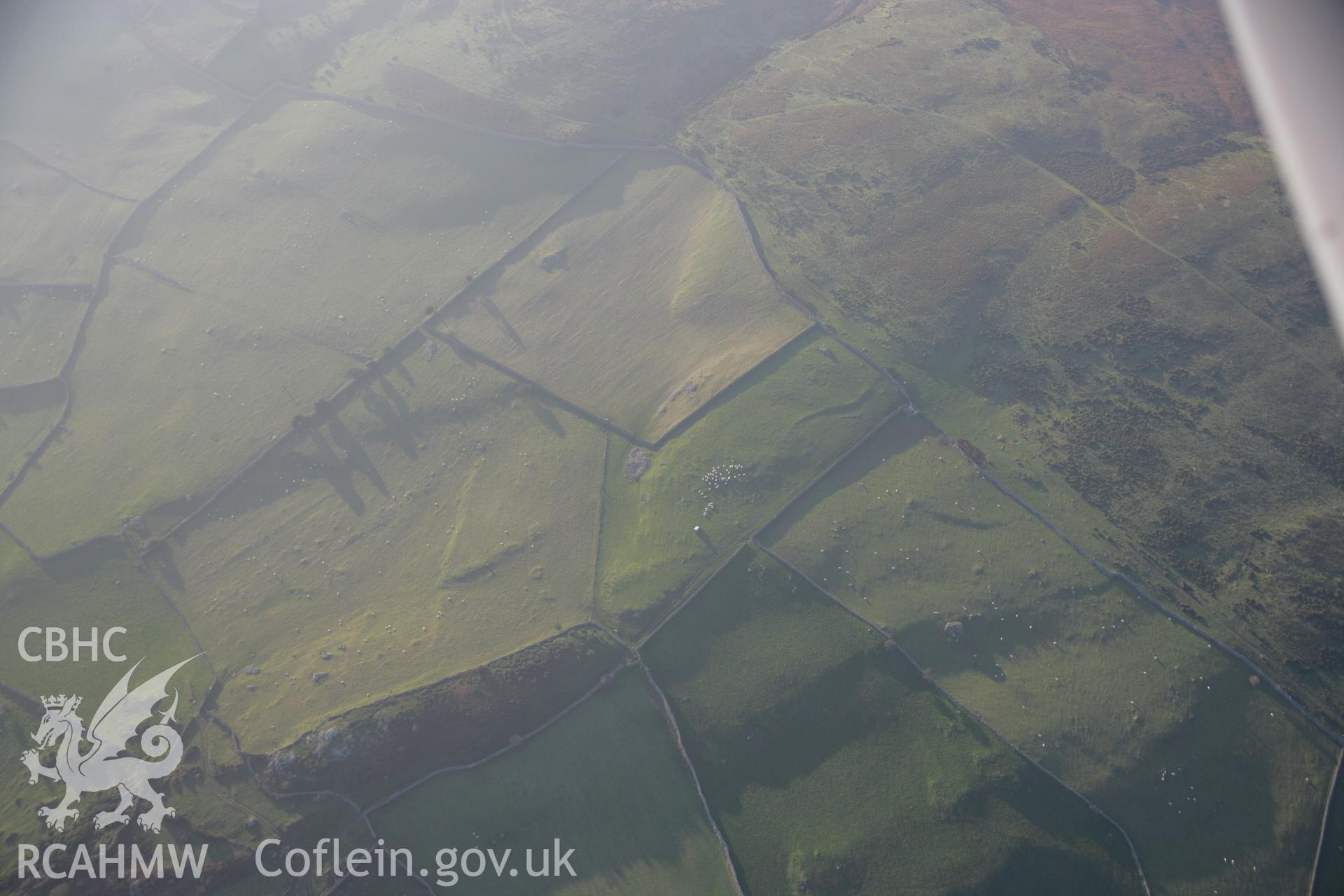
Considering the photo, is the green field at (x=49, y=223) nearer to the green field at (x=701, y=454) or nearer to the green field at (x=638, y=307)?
the green field at (x=701, y=454)

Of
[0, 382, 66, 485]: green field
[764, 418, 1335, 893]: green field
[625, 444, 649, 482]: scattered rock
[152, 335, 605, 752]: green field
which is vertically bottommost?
[764, 418, 1335, 893]: green field

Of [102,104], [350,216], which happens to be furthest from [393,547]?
[102,104]

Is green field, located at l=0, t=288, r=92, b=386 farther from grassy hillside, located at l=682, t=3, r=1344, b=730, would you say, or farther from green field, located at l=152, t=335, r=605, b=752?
grassy hillside, located at l=682, t=3, r=1344, b=730

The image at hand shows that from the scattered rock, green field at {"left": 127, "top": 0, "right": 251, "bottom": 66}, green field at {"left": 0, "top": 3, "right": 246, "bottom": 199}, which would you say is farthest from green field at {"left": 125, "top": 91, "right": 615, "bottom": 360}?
the scattered rock

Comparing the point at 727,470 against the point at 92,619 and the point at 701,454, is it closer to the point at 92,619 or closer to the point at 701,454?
the point at 701,454

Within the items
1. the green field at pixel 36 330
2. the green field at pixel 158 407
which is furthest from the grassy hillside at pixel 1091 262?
the green field at pixel 36 330

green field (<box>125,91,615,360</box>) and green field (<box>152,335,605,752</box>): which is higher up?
green field (<box>125,91,615,360</box>)
